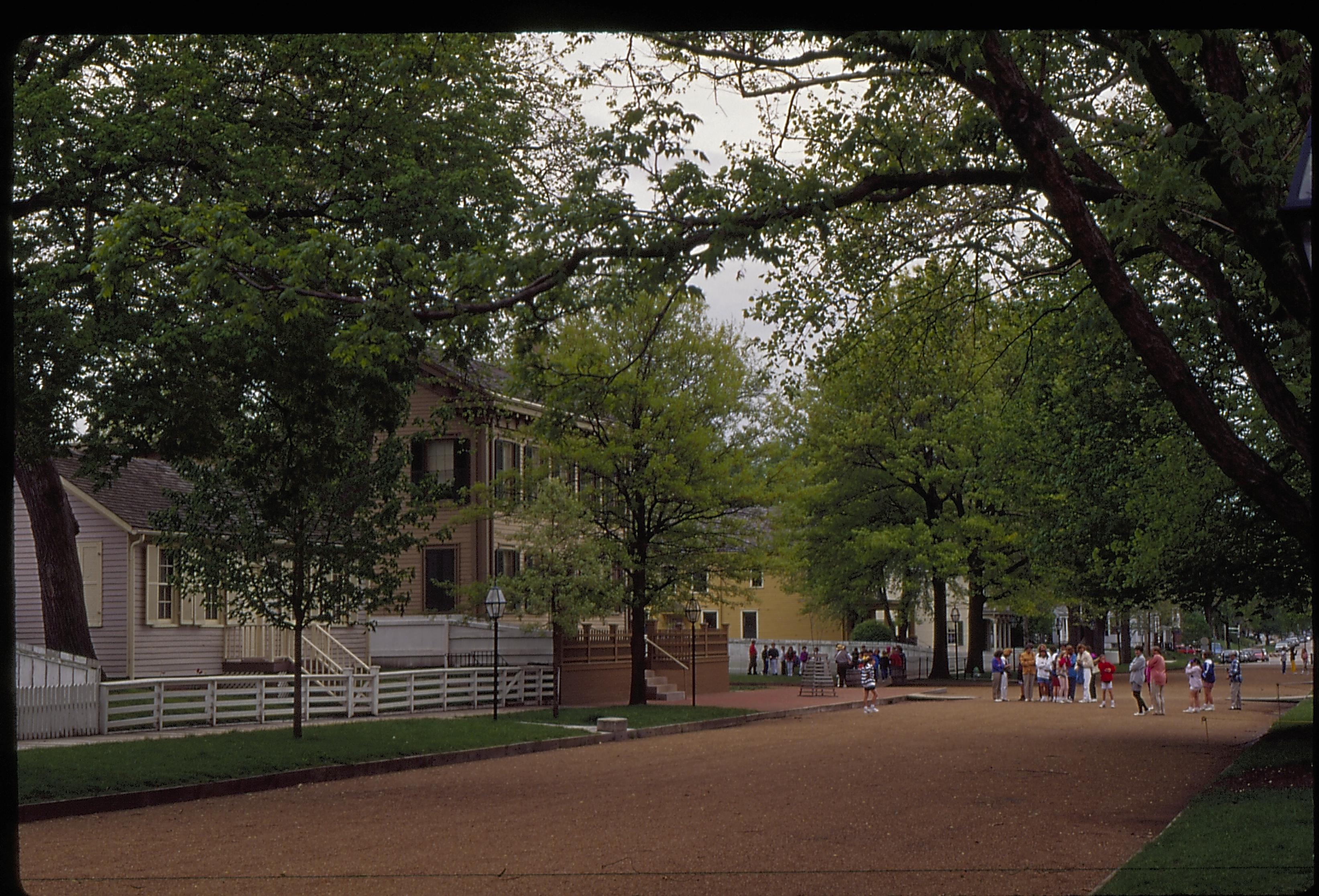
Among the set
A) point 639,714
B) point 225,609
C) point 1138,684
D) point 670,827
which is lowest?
point 639,714

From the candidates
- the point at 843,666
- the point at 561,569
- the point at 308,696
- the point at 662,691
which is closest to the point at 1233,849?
the point at 308,696

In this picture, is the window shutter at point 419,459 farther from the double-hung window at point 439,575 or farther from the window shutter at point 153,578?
the window shutter at point 153,578

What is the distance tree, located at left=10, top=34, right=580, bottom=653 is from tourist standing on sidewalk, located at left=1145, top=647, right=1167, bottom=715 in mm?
19841

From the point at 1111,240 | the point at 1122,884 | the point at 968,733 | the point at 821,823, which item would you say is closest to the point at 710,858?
the point at 821,823

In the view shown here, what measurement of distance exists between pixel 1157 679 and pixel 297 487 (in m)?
22.4

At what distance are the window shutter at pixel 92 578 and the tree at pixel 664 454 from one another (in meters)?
10.8

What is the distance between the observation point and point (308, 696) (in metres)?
27.5

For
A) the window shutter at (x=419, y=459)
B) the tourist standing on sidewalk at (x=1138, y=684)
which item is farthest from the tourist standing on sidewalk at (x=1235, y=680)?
the window shutter at (x=419, y=459)

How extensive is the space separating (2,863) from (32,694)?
62.2 ft

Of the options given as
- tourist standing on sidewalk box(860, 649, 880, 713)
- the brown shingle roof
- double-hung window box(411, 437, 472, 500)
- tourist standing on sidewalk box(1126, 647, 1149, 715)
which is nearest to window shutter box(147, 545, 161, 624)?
the brown shingle roof

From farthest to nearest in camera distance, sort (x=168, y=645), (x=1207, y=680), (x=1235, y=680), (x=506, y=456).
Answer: (x=506, y=456)
(x=1235, y=680)
(x=1207, y=680)
(x=168, y=645)

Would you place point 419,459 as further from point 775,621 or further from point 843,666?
point 775,621

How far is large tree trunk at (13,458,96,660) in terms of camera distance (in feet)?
84.0

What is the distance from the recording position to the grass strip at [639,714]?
28.6 m
